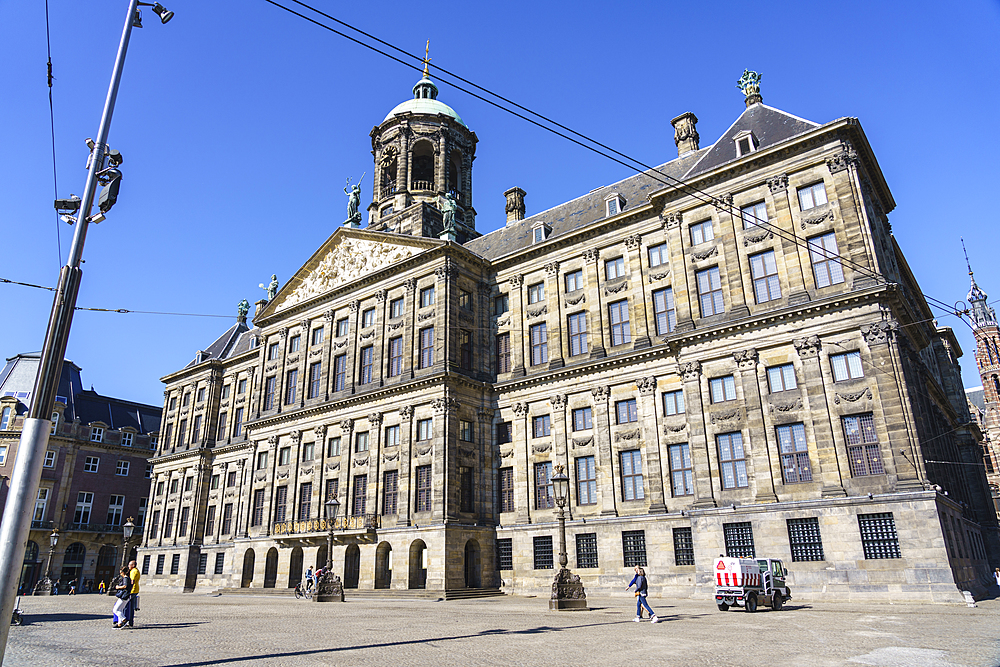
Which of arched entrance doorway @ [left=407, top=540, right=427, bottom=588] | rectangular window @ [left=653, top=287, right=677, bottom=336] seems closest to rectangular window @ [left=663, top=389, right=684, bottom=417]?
rectangular window @ [left=653, top=287, right=677, bottom=336]

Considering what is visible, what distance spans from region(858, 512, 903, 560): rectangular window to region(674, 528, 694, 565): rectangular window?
7889 mm

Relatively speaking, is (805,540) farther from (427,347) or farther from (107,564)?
(107,564)

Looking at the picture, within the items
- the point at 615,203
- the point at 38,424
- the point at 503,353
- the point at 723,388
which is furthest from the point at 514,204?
the point at 38,424

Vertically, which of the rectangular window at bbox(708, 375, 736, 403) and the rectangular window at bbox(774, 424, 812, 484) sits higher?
the rectangular window at bbox(708, 375, 736, 403)

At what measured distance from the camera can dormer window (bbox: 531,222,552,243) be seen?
45000mm

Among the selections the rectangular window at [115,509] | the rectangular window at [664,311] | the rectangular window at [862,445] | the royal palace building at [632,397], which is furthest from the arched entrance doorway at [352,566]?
the rectangular window at [115,509]

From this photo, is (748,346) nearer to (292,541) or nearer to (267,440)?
(292,541)

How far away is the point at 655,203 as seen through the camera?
3747cm

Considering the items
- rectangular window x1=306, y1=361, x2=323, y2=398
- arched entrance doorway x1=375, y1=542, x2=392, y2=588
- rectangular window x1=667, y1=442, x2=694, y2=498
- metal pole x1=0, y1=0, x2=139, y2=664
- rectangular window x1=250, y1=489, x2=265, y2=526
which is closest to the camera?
metal pole x1=0, y1=0, x2=139, y2=664

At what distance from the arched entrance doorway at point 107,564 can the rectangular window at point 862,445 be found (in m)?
69.8

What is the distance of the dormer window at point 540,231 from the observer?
148ft

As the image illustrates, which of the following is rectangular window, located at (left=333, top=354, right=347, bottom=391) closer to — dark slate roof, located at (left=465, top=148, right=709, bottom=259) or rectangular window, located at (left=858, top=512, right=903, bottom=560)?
dark slate roof, located at (left=465, top=148, right=709, bottom=259)

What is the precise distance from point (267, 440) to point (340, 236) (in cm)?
1675

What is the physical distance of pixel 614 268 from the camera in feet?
131
